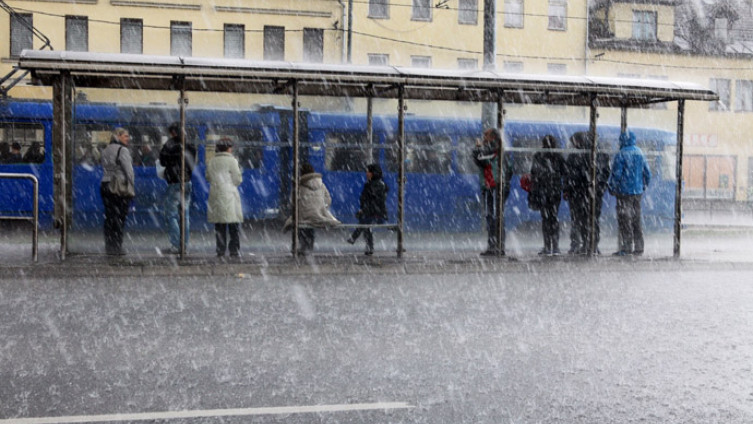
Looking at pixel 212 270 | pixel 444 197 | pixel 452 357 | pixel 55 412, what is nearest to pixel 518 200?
pixel 444 197

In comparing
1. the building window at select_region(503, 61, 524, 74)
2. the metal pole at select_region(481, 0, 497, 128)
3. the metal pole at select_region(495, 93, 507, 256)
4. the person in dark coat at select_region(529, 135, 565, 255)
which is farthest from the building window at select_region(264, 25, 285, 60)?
the metal pole at select_region(495, 93, 507, 256)

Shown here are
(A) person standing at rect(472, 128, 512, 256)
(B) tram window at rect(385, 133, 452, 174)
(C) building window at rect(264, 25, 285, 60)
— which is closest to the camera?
(A) person standing at rect(472, 128, 512, 256)

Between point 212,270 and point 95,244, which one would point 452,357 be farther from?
point 95,244

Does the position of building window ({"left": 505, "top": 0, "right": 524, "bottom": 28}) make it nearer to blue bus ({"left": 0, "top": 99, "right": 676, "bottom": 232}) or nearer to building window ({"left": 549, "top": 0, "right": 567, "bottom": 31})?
building window ({"left": 549, "top": 0, "right": 567, "bottom": 31})

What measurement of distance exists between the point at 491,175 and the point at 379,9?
29.6 meters

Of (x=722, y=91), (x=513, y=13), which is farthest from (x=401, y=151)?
(x=722, y=91)

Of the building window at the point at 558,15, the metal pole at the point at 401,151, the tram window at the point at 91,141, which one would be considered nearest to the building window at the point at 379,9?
the building window at the point at 558,15

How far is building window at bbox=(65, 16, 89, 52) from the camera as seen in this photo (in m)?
37.4

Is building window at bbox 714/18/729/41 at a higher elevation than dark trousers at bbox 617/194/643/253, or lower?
higher

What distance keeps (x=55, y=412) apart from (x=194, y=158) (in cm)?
872

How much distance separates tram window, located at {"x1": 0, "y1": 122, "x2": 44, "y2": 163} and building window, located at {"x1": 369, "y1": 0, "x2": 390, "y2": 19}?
992 inches

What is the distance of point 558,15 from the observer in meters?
46.1

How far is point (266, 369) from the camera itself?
6.22 meters

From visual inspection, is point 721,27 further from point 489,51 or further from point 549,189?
point 549,189
